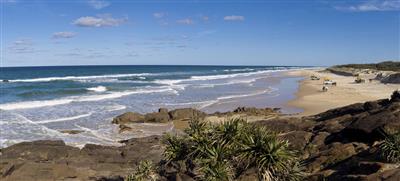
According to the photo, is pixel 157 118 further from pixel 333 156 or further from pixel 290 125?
pixel 333 156

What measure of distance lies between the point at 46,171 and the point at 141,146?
585 centimetres

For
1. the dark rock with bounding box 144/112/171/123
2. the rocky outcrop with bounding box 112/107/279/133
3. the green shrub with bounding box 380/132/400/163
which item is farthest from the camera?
the dark rock with bounding box 144/112/171/123

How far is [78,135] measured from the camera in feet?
94.5

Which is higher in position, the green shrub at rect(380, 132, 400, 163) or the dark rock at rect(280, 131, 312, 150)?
the green shrub at rect(380, 132, 400, 163)

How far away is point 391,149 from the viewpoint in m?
13.9

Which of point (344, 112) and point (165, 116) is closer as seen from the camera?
point (344, 112)

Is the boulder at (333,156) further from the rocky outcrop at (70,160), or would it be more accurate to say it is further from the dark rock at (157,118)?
the dark rock at (157,118)

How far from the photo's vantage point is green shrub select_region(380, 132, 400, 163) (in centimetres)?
1372

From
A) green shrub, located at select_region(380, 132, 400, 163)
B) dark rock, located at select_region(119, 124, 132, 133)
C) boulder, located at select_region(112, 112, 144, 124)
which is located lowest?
dark rock, located at select_region(119, 124, 132, 133)

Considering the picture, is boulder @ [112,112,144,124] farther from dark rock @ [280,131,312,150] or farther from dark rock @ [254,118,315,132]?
dark rock @ [280,131,312,150]

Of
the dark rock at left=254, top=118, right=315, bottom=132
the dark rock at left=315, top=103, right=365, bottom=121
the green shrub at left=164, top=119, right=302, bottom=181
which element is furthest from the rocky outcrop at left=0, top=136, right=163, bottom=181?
the dark rock at left=315, top=103, right=365, bottom=121

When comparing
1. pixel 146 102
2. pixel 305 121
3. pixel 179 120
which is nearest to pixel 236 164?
pixel 305 121

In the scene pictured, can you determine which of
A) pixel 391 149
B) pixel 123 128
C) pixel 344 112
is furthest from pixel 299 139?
pixel 123 128

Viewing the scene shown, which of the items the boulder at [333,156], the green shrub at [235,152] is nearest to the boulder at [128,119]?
the boulder at [333,156]
